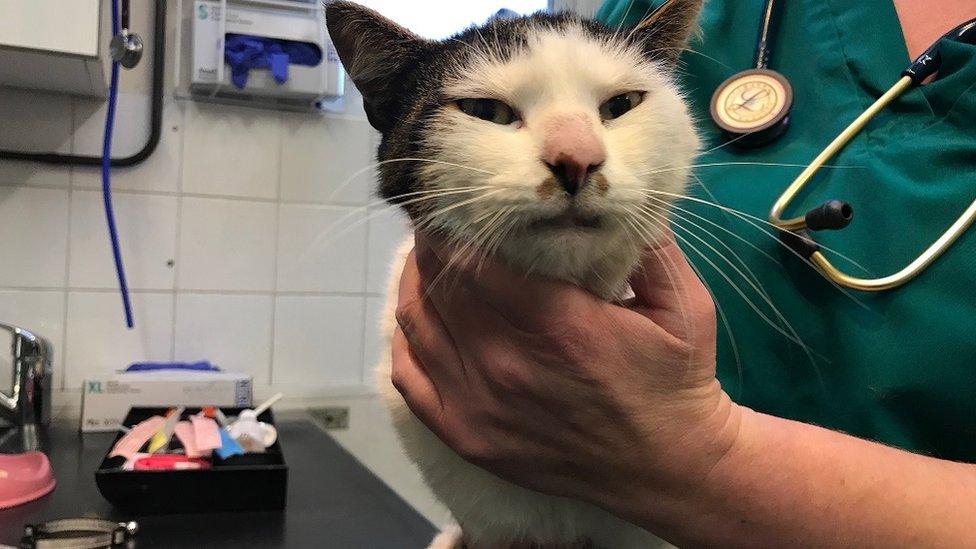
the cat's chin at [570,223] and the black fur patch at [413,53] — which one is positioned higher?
the black fur patch at [413,53]

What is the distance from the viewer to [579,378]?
1.38ft

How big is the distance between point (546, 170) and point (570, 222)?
0.03 meters

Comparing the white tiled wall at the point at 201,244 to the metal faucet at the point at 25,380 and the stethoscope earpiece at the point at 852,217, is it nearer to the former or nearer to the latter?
the metal faucet at the point at 25,380

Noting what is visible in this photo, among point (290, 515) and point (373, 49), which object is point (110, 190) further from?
point (373, 49)

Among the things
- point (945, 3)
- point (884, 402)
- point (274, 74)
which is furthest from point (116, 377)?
point (945, 3)

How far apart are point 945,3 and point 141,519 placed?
108cm

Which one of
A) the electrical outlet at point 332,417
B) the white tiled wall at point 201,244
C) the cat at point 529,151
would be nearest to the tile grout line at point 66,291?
the white tiled wall at point 201,244

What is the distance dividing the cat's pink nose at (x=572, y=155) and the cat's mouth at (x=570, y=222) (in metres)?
0.02

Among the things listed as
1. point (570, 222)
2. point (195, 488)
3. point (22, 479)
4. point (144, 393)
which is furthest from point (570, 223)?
point (144, 393)

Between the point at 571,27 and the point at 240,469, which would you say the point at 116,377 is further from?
the point at 571,27

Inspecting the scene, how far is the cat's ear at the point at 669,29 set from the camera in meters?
0.51

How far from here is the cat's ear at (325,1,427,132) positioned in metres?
0.48

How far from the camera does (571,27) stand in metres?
0.47

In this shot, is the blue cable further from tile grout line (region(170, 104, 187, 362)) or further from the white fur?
the white fur
